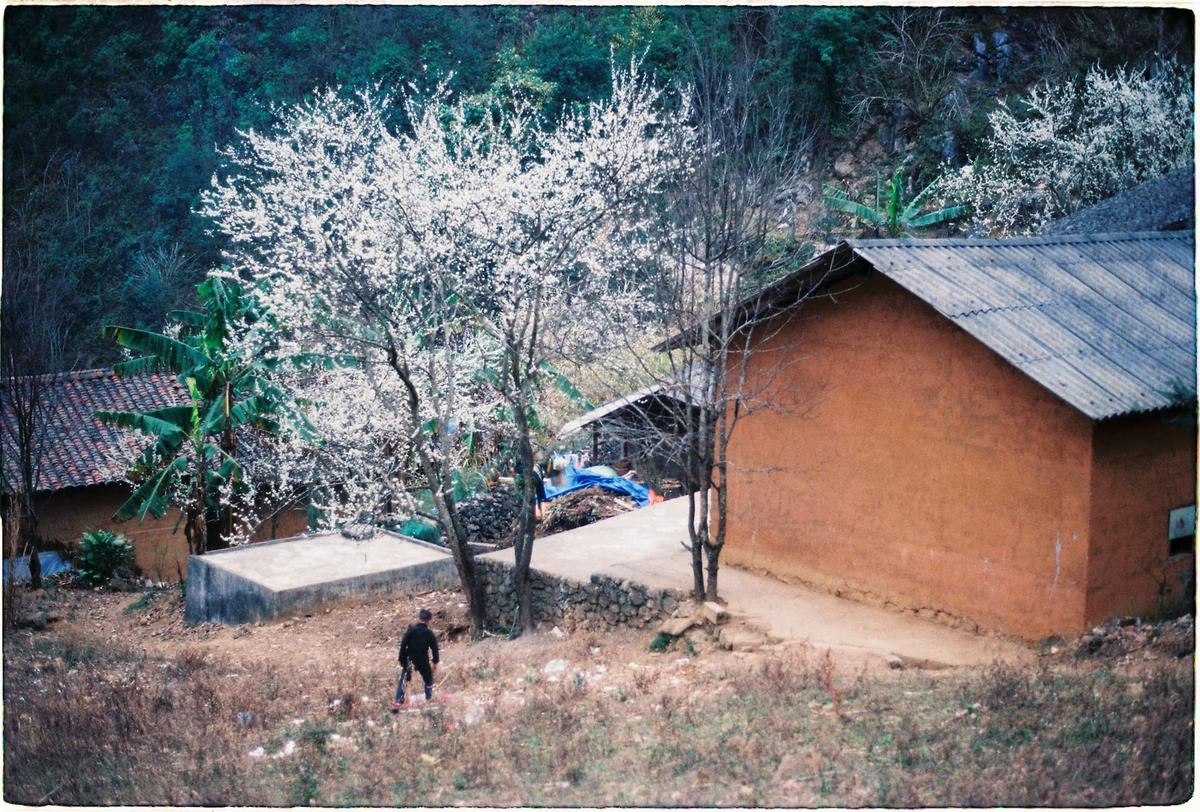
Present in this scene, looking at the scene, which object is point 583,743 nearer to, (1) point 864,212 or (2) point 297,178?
(2) point 297,178

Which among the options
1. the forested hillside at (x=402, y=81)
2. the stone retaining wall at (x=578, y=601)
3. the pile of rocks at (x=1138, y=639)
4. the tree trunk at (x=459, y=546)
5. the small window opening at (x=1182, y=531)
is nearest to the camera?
the pile of rocks at (x=1138, y=639)

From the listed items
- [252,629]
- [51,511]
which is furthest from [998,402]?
[51,511]

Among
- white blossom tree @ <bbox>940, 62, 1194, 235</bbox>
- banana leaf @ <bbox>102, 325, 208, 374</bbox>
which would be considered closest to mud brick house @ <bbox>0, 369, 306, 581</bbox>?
banana leaf @ <bbox>102, 325, 208, 374</bbox>

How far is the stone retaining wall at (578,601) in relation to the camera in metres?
11.4

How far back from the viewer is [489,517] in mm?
19672

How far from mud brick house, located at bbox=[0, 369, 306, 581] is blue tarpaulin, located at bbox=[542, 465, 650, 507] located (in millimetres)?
6158

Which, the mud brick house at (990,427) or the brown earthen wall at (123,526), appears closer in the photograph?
the mud brick house at (990,427)

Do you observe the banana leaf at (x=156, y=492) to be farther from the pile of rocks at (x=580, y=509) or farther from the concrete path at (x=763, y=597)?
the concrete path at (x=763, y=597)

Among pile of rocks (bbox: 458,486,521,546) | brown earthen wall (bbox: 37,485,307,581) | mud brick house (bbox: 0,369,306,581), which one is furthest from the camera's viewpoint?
brown earthen wall (bbox: 37,485,307,581)

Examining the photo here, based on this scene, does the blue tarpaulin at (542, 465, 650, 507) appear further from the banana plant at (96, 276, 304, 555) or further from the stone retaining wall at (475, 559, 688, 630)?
the stone retaining wall at (475, 559, 688, 630)

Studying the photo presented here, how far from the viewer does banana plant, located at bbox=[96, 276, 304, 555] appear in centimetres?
1703

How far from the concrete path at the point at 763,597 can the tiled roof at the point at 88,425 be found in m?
10.7

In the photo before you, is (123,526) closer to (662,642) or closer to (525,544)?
(525,544)

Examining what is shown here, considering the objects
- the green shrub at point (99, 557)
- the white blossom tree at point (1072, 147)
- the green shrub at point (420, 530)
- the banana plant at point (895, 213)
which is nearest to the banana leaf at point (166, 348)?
the green shrub at point (99, 557)
